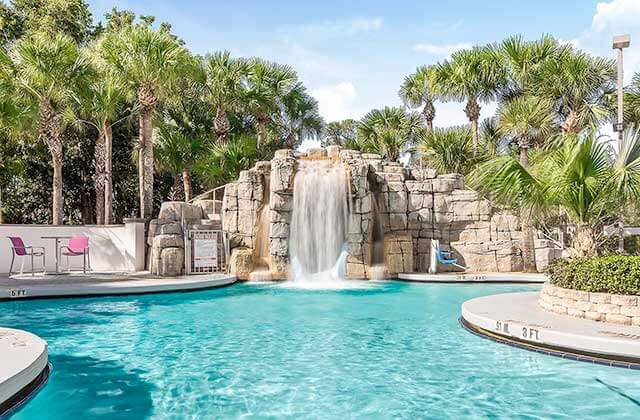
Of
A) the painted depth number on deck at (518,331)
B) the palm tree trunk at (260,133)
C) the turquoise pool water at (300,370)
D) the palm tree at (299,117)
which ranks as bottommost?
the turquoise pool water at (300,370)

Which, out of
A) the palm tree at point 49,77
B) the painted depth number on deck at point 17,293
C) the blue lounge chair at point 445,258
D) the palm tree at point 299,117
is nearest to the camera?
the painted depth number on deck at point 17,293

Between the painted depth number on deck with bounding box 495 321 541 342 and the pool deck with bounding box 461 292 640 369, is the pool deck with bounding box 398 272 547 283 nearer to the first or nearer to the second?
the pool deck with bounding box 461 292 640 369

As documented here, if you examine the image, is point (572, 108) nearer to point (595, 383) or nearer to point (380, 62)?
point (380, 62)

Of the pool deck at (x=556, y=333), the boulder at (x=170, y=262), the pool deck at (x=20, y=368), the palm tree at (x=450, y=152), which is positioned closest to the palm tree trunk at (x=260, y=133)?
the palm tree at (x=450, y=152)

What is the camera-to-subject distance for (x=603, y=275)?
7719mm

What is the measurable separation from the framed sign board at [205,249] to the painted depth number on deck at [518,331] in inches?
434

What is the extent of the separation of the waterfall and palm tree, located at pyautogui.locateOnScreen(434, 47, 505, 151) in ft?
26.7

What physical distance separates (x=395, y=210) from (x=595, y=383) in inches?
508

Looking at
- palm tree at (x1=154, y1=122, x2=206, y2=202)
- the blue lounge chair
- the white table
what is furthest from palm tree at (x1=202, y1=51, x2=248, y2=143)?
the blue lounge chair

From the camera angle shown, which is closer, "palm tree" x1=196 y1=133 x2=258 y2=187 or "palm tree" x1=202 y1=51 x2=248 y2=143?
"palm tree" x1=196 y1=133 x2=258 y2=187

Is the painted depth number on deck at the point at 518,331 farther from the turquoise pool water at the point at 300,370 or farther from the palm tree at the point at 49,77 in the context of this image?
the palm tree at the point at 49,77

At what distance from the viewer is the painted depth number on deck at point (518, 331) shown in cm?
710

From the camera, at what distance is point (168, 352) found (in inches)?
290

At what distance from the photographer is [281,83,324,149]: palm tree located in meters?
25.6
